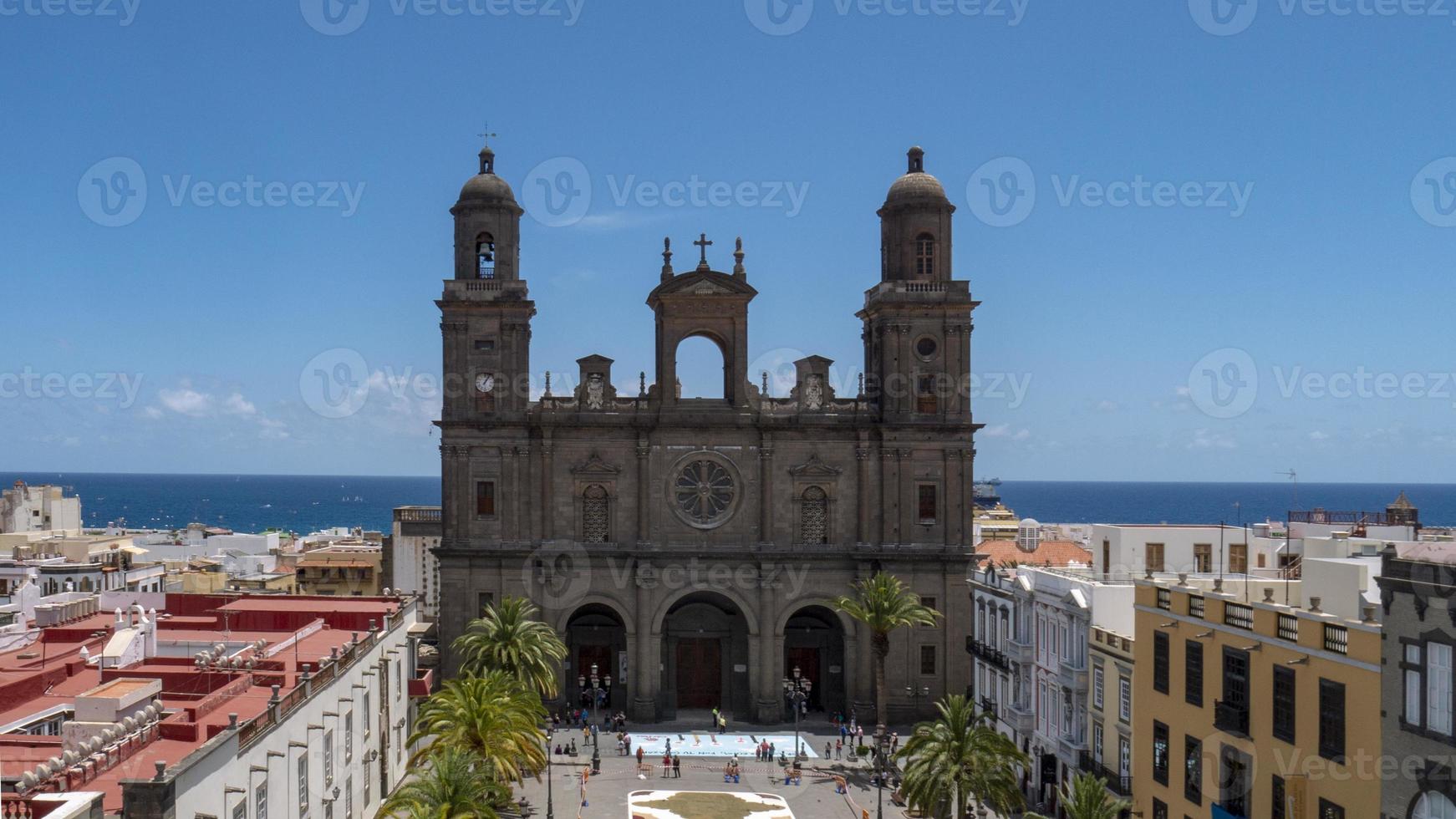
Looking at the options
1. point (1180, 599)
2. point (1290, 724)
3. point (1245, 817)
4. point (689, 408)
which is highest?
point (689, 408)

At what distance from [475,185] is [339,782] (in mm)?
33877

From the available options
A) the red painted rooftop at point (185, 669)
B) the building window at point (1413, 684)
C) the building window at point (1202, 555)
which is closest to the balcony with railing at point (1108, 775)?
the building window at point (1202, 555)

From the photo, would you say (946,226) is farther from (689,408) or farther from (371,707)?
(371,707)

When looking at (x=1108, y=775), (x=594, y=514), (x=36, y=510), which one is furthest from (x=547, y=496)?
(x=36, y=510)

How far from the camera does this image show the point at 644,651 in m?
59.2

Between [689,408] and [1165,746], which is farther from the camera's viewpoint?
[689,408]

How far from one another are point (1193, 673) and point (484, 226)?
135 feet

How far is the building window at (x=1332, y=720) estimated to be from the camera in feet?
87.5

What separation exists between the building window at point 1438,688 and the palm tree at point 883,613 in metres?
29.1

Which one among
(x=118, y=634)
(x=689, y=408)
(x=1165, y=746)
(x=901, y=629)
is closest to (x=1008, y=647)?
(x=901, y=629)

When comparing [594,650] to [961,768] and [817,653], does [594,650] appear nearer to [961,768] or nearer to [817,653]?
[817,653]

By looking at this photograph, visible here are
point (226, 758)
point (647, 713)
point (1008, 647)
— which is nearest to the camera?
point (226, 758)

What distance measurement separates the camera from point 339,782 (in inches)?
1387

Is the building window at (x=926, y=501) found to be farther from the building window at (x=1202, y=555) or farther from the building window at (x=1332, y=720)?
the building window at (x=1332, y=720)
